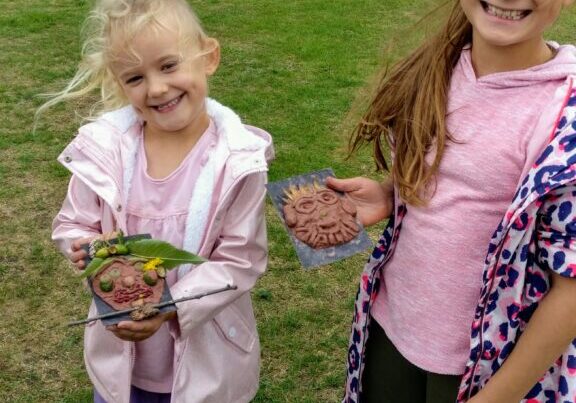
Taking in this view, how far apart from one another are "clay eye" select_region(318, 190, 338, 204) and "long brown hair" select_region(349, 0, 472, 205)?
0.16 m

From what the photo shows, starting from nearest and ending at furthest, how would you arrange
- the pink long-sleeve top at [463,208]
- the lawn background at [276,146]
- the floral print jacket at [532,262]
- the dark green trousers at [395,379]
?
1. the floral print jacket at [532,262]
2. the pink long-sleeve top at [463,208]
3. the dark green trousers at [395,379]
4. the lawn background at [276,146]

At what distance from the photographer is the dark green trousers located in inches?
71.2

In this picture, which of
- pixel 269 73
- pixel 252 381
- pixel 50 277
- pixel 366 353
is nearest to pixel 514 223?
pixel 366 353

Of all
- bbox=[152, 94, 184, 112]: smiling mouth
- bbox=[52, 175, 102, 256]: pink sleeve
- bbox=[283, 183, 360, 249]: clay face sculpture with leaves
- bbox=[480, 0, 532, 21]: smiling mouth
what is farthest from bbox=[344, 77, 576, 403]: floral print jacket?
bbox=[52, 175, 102, 256]: pink sleeve

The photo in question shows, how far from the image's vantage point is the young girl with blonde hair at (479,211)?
4.89 feet

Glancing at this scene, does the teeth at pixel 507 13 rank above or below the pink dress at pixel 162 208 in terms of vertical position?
above

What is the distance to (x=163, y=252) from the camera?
1718 millimetres

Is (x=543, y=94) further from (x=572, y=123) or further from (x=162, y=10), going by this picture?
(x=162, y=10)

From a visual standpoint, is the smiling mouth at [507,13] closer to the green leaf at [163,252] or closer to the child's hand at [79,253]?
the green leaf at [163,252]

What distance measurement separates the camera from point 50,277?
3.48 metres

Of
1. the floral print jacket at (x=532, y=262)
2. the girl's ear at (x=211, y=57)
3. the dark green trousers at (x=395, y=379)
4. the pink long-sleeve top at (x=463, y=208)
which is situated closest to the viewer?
the floral print jacket at (x=532, y=262)

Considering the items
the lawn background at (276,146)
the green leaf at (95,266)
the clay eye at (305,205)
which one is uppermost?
the clay eye at (305,205)

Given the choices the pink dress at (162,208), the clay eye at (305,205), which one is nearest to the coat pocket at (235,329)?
the pink dress at (162,208)

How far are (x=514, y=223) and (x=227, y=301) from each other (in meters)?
0.78
